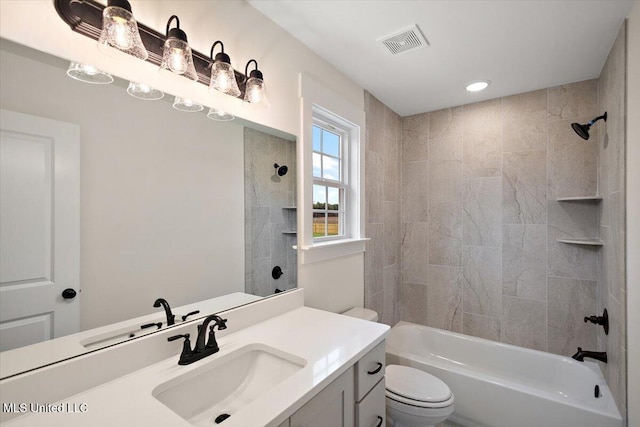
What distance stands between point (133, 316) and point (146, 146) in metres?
0.61

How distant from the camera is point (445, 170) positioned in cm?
279

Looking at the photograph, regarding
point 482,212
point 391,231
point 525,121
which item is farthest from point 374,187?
point 525,121

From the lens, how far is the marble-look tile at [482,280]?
2.54 metres

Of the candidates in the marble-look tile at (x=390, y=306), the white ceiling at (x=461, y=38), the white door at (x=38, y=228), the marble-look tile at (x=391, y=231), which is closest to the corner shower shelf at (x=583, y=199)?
the white ceiling at (x=461, y=38)

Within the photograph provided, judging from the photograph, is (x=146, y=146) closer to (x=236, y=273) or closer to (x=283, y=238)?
(x=236, y=273)

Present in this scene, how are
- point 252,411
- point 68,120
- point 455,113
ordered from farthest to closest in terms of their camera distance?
point 455,113 → point 68,120 → point 252,411

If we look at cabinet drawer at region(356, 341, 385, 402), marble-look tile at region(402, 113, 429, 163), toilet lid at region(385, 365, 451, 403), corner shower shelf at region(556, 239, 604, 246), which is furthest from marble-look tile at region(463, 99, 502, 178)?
cabinet drawer at region(356, 341, 385, 402)

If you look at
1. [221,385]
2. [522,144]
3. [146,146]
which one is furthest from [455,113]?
[221,385]

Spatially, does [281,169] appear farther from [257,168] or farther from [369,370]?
[369,370]

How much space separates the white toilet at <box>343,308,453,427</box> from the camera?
162 centimetres

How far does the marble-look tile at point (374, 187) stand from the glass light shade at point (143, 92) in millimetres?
1654

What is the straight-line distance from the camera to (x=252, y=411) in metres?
0.76

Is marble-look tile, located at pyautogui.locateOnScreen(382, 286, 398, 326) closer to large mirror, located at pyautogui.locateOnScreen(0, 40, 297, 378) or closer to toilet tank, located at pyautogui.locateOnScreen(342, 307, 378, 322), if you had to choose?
toilet tank, located at pyautogui.locateOnScreen(342, 307, 378, 322)

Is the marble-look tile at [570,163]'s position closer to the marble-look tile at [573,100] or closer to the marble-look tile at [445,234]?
the marble-look tile at [573,100]
